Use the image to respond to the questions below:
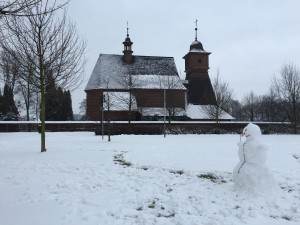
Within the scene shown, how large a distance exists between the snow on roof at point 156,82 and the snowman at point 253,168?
1743 inches

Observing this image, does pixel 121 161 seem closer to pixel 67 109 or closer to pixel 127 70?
pixel 127 70

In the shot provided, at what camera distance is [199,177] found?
36.0 ft

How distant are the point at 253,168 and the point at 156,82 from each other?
46.4 meters

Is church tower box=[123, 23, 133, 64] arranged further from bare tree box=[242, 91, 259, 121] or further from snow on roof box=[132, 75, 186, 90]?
bare tree box=[242, 91, 259, 121]

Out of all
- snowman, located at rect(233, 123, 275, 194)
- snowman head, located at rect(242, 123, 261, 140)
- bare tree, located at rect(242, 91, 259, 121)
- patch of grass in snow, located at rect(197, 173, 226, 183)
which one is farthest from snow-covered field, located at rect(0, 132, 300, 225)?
bare tree, located at rect(242, 91, 259, 121)

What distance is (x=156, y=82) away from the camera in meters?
55.1

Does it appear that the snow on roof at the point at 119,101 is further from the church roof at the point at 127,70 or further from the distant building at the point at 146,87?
the church roof at the point at 127,70

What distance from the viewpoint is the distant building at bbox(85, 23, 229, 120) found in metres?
51.4

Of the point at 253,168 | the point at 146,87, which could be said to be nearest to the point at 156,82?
the point at 146,87

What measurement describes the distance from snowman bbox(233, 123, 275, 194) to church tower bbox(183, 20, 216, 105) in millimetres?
49132

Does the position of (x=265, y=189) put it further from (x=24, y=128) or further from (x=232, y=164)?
(x=24, y=128)

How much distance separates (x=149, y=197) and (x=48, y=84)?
35.0ft

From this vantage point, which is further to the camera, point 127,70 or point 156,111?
point 127,70

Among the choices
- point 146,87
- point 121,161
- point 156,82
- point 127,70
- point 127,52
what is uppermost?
point 127,52
